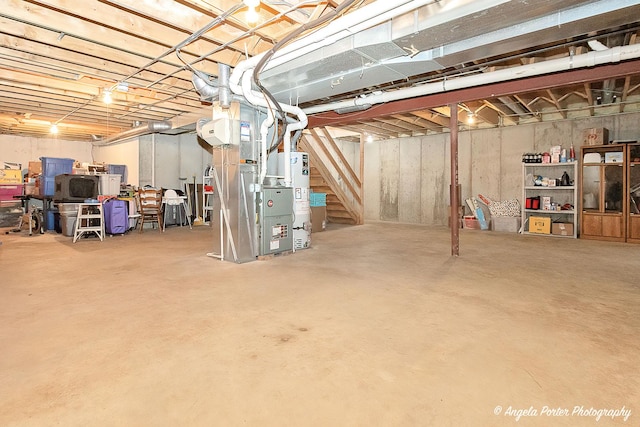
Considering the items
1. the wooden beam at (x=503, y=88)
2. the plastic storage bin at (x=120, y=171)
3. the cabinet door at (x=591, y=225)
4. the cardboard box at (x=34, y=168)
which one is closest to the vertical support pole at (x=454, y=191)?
the wooden beam at (x=503, y=88)

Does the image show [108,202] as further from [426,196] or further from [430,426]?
[426,196]

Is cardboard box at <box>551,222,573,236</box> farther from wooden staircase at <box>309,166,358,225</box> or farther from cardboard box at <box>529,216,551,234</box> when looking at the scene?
wooden staircase at <box>309,166,358,225</box>

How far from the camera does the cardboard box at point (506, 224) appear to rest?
25.4 ft

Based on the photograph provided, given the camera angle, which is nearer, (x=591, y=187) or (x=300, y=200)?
(x=300, y=200)

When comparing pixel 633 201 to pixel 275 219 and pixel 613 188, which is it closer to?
pixel 613 188

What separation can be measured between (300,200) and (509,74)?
331 cm

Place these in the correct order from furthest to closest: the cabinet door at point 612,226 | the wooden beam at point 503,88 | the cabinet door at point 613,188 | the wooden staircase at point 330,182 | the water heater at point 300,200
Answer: the wooden staircase at point 330,182
the cabinet door at point 613,188
the cabinet door at point 612,226
the water heater at point 300,200
the wooden beam at point 503,88

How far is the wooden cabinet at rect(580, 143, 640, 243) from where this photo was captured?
612 centimetres

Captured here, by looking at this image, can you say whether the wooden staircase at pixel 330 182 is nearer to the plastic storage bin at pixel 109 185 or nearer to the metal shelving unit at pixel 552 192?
the metal shelving unit at pixel 552 192

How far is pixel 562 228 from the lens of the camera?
6910mm

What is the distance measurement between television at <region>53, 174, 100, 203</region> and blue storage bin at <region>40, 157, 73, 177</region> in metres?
0.89

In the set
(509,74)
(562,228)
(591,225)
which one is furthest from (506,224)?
(509,74)

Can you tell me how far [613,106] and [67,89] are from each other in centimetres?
1011

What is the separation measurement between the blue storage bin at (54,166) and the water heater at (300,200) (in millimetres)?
6060
